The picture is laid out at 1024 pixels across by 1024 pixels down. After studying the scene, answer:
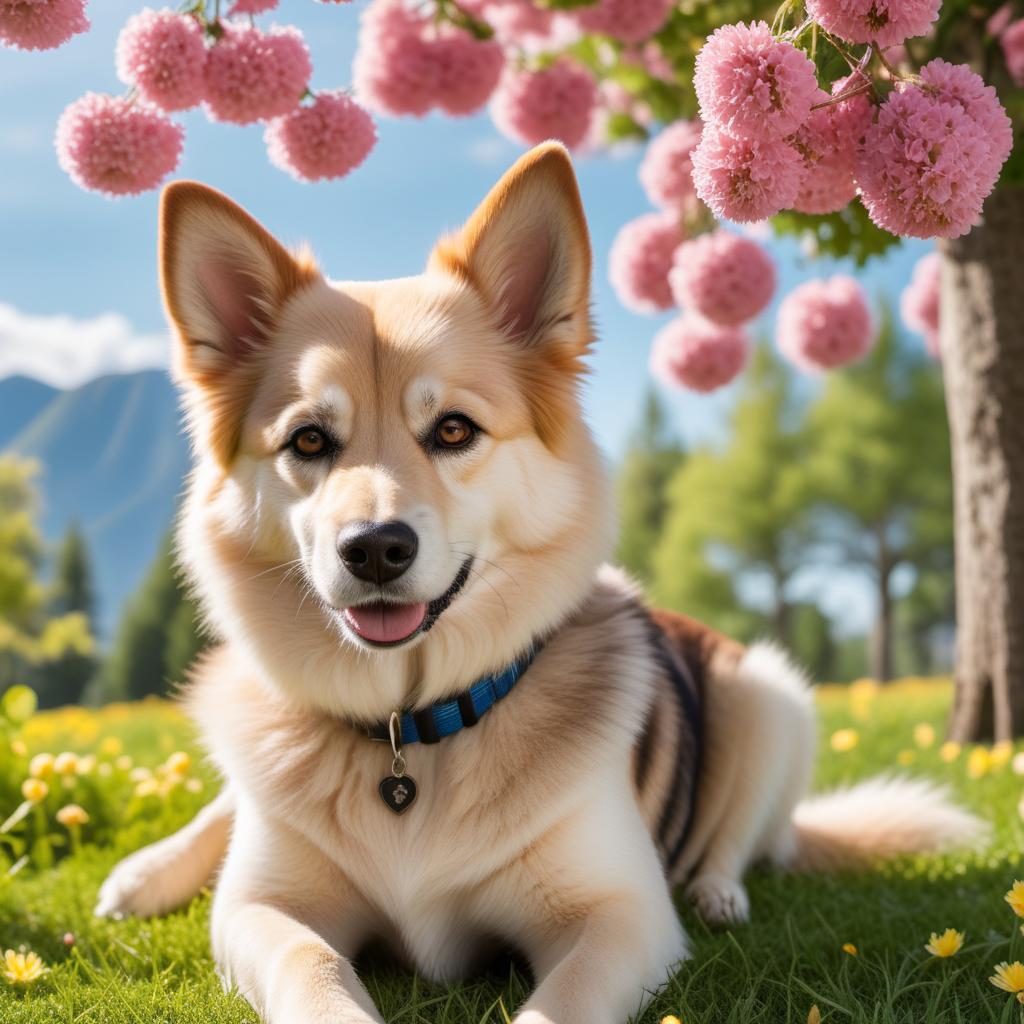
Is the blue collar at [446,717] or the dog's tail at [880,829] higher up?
the blue collar at [446,717]

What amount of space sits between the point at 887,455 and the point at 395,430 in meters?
20.2

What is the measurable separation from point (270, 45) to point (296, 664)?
1952 millimetres

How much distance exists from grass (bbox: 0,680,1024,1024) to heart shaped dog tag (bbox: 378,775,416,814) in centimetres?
42

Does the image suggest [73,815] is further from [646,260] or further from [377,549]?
[646,260]

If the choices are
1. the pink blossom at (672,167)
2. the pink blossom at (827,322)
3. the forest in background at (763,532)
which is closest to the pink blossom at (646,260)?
the pink blossom at (672,167)

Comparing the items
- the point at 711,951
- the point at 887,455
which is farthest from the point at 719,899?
the point at 887,455

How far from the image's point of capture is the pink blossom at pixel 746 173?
2.40 meters

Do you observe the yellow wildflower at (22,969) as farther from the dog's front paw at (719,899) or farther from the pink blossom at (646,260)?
the pink blossom at (646,260)

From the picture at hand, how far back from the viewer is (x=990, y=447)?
6.06 m

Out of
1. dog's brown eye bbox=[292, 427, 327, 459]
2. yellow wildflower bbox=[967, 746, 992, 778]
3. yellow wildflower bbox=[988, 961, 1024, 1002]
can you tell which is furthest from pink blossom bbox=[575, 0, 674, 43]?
yellow wildflower bbox=[988, 961, 1024, 1002]

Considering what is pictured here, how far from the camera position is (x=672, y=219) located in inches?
212

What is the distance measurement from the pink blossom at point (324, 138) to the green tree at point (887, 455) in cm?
1903

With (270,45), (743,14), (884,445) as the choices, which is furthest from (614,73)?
(884,445)

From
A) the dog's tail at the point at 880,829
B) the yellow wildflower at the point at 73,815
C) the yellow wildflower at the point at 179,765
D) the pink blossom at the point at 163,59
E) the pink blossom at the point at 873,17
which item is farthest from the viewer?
the yellow wildflower at the point at 179,765
